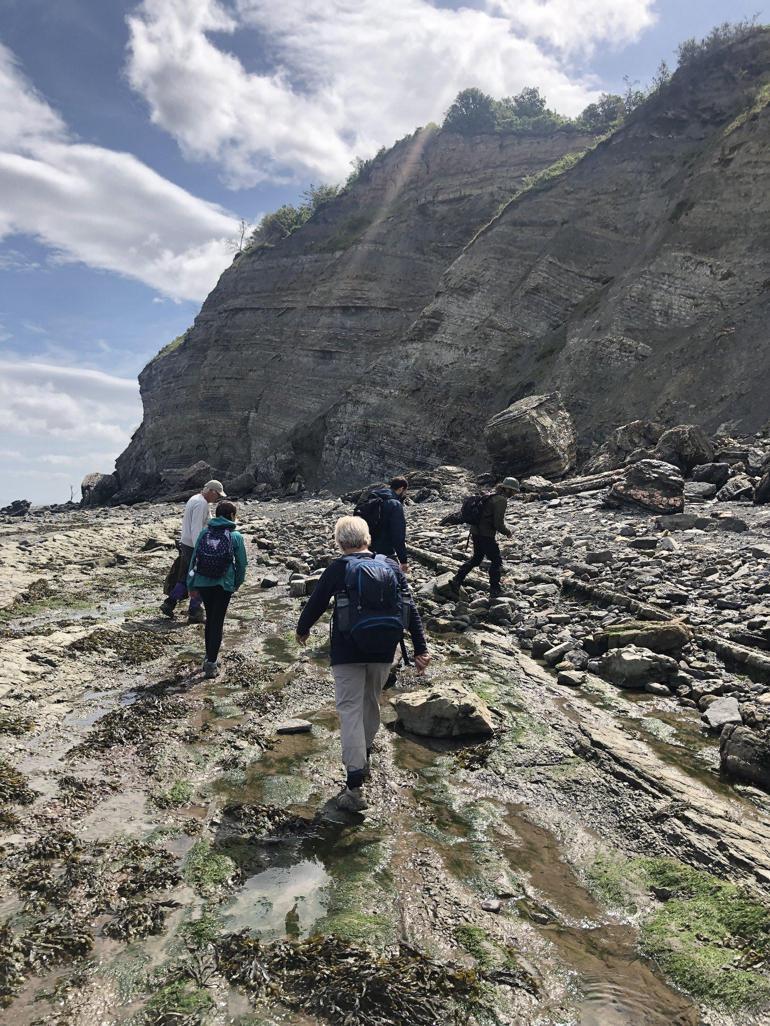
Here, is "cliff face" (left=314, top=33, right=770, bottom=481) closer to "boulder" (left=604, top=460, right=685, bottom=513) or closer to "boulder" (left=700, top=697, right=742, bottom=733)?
"boulder" (left=604, top=460, right=685, bottom=513)

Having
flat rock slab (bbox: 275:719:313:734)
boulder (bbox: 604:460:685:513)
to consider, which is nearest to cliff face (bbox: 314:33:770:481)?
boulder (bbox: 604:460:685:513)

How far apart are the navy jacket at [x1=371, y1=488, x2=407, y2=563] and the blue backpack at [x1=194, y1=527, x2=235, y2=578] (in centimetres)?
188

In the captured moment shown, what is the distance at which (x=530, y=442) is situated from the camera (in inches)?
976

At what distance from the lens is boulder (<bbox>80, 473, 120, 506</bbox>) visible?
55.9 m

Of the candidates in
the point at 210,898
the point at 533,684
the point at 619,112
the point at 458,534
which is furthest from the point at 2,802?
the point at 619,112

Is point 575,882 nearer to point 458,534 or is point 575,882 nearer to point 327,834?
point 327,834

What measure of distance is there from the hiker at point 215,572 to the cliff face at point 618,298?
23.3m

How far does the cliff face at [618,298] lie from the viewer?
2842 centimetres

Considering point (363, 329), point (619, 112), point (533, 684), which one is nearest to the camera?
point (533, 684)

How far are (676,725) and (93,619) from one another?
9.08 m

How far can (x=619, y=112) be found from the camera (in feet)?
173

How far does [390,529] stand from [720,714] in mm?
4260

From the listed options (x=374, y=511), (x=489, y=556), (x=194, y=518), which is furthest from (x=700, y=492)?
(x=194, y=518)

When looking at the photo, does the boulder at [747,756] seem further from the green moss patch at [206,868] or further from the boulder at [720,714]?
the green moss patch at [206,868]
